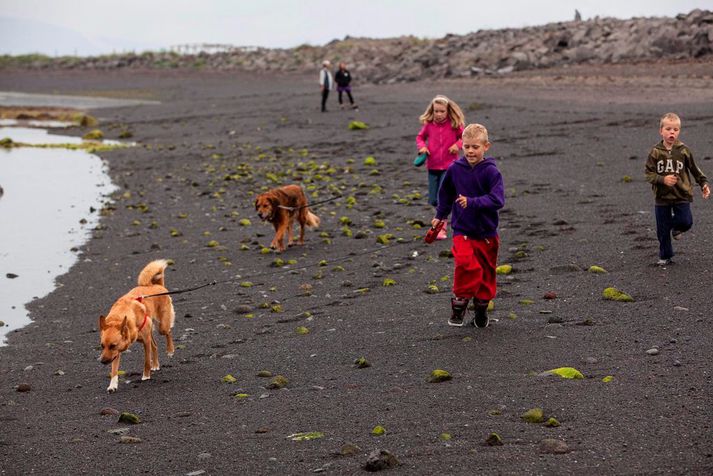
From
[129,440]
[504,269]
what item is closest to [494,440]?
[129,440]

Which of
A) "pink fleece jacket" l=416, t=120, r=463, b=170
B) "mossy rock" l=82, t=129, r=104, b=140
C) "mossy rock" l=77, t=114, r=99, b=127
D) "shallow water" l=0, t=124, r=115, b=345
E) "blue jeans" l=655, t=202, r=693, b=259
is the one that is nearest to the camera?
"blue jeans" l=655, t=202, r=693, b=259

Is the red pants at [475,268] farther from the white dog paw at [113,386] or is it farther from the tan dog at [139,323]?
the white dog paw at [113,386]

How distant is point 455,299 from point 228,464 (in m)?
3.43

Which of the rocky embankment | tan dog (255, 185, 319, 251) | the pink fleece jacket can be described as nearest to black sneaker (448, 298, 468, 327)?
the pink fleece jacket

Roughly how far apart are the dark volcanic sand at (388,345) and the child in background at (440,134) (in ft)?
3.90

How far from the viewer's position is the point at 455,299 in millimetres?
9047

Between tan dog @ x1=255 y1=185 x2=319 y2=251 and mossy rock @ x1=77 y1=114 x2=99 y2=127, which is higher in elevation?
mossy rock @ x1=77 y1=114 x2=99 y2=127

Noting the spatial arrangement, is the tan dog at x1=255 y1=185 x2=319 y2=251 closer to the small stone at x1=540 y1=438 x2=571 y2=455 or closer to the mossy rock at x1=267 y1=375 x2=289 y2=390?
the mossy rock at x1=267 y1=375 x2=289 y2=390

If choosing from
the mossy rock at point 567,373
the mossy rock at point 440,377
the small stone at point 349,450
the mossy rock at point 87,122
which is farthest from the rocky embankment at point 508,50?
the small stone at point 349,450

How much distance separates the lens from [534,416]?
252 inches

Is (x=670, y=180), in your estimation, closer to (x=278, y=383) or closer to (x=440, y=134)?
(x=440, y=134)

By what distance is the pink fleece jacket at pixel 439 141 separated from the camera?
1324 centimetres

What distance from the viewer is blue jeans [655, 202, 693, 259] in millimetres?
10719

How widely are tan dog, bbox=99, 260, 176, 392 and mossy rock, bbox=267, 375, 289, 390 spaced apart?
127cm
